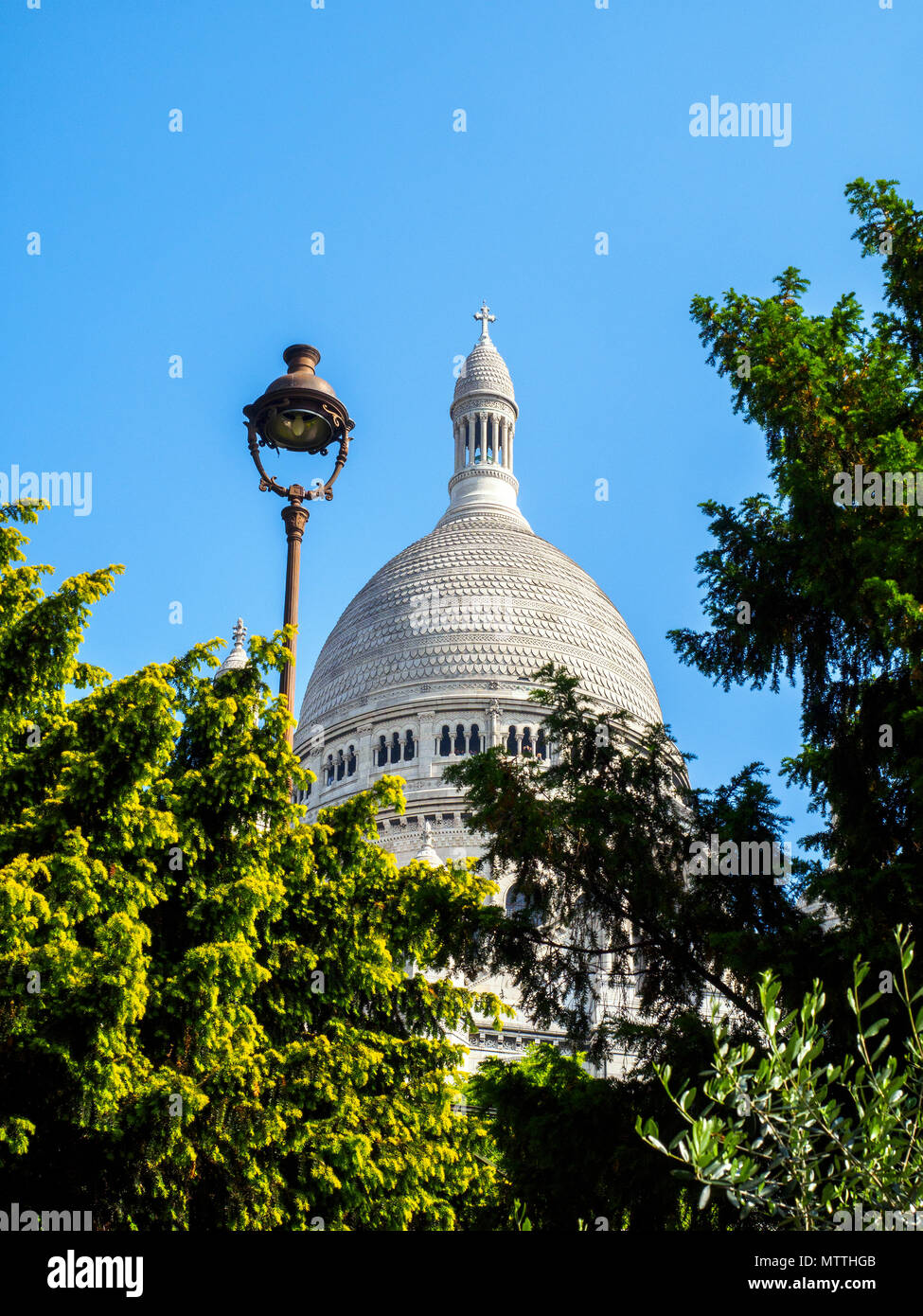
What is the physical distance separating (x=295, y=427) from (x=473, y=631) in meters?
61.4

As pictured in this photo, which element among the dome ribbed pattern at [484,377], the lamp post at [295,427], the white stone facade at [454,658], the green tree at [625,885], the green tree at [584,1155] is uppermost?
the dome ribbed pattern at [484,377]

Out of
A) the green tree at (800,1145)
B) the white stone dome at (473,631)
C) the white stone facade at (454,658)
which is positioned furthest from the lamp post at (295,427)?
the white stone dome at (473,631)

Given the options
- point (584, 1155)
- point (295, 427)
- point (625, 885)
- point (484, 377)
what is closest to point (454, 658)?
point (484, 377)

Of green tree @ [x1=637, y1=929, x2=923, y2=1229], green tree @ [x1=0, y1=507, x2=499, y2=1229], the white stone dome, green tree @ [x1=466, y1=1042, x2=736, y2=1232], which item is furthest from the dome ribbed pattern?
green tree @ [x1=637, y1=929, x2=923, y2=1229]

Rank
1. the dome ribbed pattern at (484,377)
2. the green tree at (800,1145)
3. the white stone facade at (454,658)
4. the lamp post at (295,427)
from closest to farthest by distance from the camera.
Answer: the green tree at (800,1145), the lamp post at (295,427), the white stone facade at (454,658), the dome ribbed pattern at (484,377)

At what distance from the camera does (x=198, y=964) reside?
13.8 meters

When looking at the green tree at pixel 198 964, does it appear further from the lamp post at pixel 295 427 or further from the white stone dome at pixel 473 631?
the white stone dome at pixel 473 631

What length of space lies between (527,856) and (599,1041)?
2139mm

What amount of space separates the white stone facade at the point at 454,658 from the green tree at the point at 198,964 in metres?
43.8

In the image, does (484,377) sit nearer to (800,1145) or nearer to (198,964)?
(198,964)

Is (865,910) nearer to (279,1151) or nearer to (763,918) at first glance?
(763,918)

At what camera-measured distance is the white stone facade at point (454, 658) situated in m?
67.8

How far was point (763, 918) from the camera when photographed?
14.2 meters
